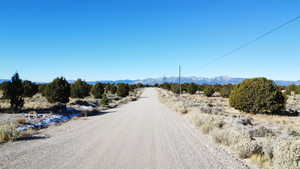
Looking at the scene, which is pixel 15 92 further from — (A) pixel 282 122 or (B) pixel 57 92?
(A) pixel 282 122

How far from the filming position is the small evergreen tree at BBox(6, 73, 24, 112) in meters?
17.4

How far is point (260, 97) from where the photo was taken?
1758cm

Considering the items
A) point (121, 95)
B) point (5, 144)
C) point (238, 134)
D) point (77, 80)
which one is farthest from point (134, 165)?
point (121, 95)

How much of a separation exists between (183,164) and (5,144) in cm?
682

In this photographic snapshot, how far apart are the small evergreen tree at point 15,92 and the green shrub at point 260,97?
71.7 ft

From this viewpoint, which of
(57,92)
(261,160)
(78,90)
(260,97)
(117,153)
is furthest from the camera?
(78,90)

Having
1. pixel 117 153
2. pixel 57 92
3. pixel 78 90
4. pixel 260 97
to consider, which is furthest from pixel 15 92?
pixel 260 97

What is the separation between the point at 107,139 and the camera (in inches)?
316

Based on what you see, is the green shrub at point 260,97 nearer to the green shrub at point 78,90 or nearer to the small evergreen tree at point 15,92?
the small evergreen tree at point 15,92

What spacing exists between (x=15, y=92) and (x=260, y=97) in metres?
23.3

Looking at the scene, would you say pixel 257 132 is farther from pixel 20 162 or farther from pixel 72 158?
pixel 20 162

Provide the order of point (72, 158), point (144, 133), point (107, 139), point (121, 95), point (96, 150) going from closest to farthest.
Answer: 1. point (72, 158)
2. point (96, 150)
3. point (107, 139)
4. point (144, 133)
5. point (121, 95)

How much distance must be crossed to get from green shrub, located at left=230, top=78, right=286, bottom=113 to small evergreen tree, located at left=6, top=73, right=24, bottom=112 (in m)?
21.8

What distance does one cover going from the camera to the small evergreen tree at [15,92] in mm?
17384
